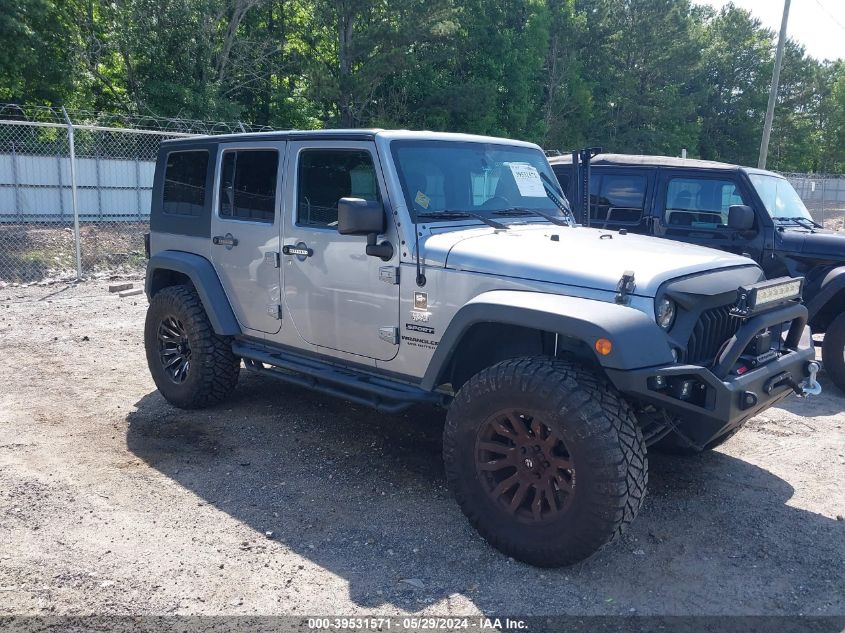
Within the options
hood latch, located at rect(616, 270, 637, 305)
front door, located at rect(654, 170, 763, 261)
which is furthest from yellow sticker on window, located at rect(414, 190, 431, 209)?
front door, located at rect(654, 170, 763, 261)

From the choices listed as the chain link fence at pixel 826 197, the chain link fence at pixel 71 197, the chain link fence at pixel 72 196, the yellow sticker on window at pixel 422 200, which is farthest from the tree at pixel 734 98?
the yellow sticker on window at pixel 422 200

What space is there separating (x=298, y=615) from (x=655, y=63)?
43.5 meters

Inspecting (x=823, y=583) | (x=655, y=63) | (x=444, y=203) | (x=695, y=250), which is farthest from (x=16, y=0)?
(x=655, y=63)

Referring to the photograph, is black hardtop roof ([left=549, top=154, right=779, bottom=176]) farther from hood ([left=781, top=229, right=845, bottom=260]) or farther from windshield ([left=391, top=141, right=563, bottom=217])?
windshield ([left=391, top=141, right=563, bottom=217])

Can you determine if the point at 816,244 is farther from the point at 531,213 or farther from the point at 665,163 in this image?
the point at 531,213

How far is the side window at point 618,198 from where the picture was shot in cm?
752

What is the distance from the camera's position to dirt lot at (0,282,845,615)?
3.28 metres

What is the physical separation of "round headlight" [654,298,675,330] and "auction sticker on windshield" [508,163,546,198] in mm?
1581

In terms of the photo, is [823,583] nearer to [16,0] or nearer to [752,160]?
[16,0]

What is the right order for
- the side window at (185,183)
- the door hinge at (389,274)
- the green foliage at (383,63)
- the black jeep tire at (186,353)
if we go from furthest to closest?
the green foliage at (383,63) → the side window at (185,183) → the black jeep tire at (186,353) → the door hinge at (389,274)

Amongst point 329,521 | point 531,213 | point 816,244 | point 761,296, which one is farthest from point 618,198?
point 329,521

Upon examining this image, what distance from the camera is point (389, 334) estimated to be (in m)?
4.25

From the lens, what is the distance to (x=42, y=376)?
650 cm

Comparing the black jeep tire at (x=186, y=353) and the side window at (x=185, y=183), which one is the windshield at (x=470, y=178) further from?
the black jeep tire at (x=186, y=353)
